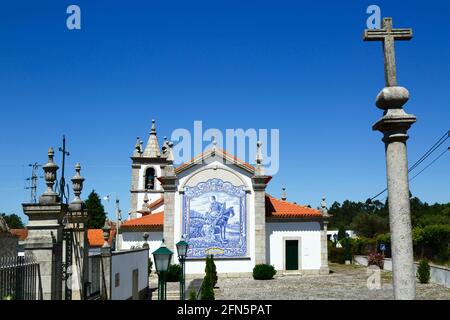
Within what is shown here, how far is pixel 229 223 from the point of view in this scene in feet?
94.5

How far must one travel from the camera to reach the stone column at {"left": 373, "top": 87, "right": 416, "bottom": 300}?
6.10 metres

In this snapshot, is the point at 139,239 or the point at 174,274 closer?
the point at 174,274

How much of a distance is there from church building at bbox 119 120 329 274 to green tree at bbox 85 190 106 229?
39.1 metres

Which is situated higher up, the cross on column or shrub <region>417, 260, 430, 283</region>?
the cross on column

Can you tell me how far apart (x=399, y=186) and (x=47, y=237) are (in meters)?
6.34

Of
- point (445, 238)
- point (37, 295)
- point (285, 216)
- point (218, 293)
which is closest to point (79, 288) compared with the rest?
point (37, 295)

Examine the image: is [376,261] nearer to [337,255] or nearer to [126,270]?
[337,255]

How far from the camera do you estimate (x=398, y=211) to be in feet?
20.4

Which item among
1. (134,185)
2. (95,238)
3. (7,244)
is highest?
(134,185)

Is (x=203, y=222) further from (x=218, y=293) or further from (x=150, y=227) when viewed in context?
(x=218, y=293)

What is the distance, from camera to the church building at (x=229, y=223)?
94.1 feet

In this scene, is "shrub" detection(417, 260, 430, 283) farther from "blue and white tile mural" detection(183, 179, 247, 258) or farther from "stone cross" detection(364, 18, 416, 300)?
"stone cross" detection(364, 18, 416, 300)

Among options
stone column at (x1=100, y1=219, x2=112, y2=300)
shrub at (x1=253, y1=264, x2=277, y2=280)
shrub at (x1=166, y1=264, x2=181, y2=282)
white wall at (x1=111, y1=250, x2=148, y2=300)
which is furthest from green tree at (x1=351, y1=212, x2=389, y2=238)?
stone column at (x1=100, y1=219, x2=112, y2=300)

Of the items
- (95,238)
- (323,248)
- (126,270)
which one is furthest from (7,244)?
(95,238)
